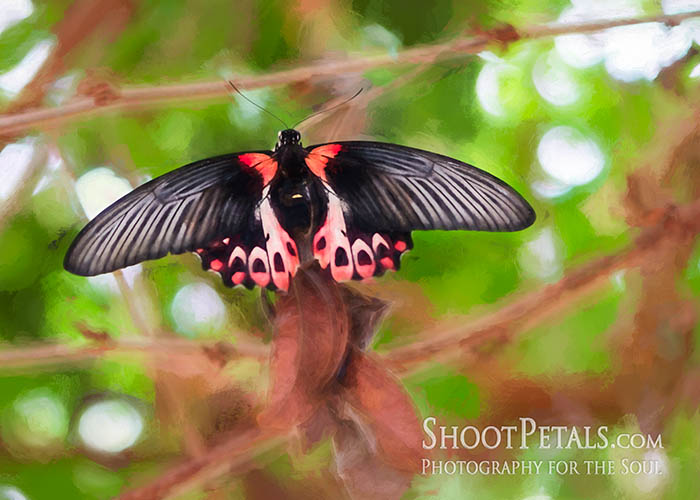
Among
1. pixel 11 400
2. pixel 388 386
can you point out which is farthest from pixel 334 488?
pixel 11 400

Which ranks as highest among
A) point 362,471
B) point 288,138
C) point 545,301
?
point 288,138

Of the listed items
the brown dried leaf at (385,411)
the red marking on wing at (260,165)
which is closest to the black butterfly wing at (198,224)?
the red marking on wing at (260,165)

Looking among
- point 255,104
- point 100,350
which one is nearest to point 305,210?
point 255,104

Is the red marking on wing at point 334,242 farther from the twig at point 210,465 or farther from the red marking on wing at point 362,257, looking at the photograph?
the twig at point 210,465

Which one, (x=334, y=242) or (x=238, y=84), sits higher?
(x=238, y=84)

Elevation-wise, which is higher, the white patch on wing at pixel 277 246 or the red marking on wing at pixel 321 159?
the red marking on wing at pixel 321 159

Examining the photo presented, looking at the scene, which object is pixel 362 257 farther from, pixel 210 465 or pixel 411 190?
pixel 210 465
